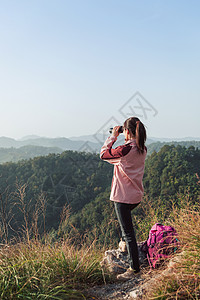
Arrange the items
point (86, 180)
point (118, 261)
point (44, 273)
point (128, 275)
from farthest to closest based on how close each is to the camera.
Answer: point (86, 180) < point (118, 261) < point (128, 275) < point (44, 273)

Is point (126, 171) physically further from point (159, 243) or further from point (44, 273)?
point (44, 273)

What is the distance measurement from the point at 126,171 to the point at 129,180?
86 millimetres

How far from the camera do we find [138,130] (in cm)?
239

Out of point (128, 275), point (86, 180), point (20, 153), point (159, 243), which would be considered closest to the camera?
point (128, 275)

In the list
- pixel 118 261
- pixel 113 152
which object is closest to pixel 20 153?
pixel 118 261

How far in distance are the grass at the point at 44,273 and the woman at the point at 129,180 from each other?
12.6 inches

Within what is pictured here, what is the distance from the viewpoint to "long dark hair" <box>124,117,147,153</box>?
2400mm

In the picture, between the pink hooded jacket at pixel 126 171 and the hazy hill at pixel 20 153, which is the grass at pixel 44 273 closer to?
the pink hooded jacket at pixel 126 171

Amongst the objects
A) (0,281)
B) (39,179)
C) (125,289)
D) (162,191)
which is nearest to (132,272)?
(125,289)

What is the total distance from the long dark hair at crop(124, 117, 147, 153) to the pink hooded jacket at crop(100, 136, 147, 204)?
51mm

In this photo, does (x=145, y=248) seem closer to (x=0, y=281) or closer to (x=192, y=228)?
(x=192, y=228)

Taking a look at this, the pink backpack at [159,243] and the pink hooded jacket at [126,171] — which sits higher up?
the pink hooded jacket at [126,171]

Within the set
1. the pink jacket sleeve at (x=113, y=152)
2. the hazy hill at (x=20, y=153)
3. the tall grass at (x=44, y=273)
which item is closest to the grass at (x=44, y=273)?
the tall grass at (x=44, y=273)

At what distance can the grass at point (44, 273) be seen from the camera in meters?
1.91
